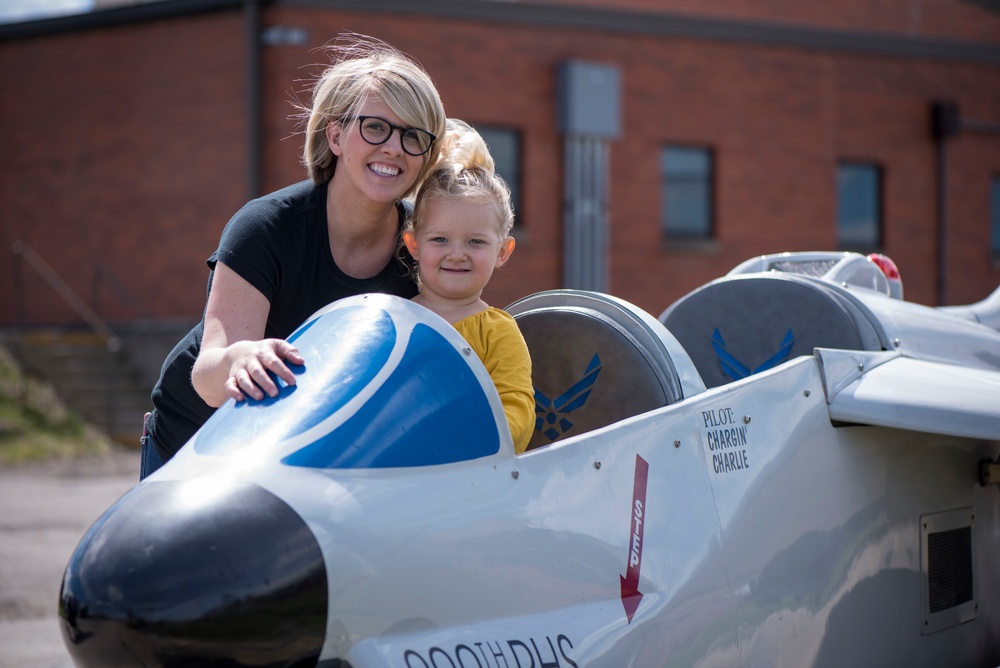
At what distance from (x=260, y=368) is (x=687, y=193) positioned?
15278mm

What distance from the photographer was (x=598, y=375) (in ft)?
10.7

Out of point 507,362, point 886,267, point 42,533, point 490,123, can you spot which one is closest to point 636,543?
point 507,362

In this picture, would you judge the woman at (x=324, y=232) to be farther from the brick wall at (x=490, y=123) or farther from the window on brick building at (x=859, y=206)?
the window on brick building at (x=859, y=206)

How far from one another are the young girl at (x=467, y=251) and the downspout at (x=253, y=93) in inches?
475

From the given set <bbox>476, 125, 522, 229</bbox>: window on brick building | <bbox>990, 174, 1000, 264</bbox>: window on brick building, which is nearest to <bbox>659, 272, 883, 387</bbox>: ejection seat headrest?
<bbox>476, 125, 522, 229</bbox>: window on brick building

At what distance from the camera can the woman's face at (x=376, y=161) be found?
9.67 ft

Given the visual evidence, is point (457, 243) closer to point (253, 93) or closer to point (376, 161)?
point (376, 161)

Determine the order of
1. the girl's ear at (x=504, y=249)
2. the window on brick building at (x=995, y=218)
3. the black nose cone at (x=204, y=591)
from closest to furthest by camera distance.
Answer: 1. the black nose cone at (x=204, y=591)
2. the girl's ear at (x=504, y=249)
3. the window on brick building at (x=995, y=218)

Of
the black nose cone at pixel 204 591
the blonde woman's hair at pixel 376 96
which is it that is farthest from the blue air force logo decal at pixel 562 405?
the black nose cone at pixel 204 591

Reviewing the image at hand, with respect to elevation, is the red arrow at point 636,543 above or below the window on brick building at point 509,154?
below

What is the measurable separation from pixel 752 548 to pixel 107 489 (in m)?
8.66

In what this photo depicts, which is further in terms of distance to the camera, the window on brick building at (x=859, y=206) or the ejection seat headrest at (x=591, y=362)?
the window on brick building at (x=859, y=206)

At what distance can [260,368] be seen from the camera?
2.44 meters

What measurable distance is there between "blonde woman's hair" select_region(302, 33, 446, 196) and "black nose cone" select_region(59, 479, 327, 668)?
1280 mm
